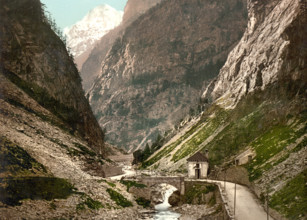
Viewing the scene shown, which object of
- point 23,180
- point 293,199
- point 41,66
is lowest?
point 293,199

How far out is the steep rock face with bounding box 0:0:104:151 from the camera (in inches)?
4060

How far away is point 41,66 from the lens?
112m

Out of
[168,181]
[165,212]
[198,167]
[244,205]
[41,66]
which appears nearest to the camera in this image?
→ [244,205]

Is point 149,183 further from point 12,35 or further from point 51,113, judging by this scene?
point 12,35

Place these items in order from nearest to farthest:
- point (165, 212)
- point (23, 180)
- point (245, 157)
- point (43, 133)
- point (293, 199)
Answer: point (293, 199), point (23, 180), point (43, 133), point (165, 212), point (245, 157)

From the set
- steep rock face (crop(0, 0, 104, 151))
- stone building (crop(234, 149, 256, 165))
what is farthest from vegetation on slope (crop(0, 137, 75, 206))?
stone building (crop(234, 149, 256, 165))

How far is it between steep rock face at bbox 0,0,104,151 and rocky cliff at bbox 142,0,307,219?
33363 mm

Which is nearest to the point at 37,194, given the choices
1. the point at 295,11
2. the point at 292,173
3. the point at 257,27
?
the point at 292,173

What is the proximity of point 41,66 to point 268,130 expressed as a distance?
6274 cm

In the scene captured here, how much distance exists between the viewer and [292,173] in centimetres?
6450

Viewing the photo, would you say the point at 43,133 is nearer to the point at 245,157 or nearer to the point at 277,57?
the point at 245,157

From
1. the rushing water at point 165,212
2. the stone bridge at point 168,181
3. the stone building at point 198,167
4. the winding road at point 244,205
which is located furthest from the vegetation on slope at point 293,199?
the stone building at point 198,167

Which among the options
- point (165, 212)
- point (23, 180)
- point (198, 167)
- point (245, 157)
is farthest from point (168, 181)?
point (23, 180)

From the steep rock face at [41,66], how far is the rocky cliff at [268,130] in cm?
3336
